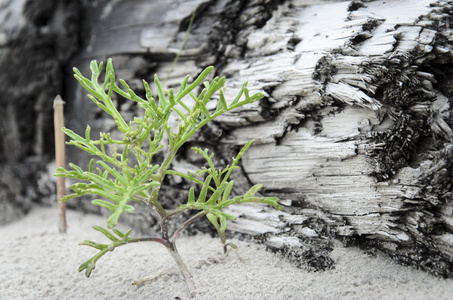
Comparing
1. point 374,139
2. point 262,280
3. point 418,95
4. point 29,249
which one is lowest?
point 29,249

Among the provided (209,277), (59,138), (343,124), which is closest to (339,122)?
(343,124)

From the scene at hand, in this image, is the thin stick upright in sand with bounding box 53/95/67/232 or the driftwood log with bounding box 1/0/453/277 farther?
the thin stick upright in sand with bounding box 53/95/67/232

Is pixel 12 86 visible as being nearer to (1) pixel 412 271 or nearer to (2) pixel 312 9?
(2) pixel 312 9

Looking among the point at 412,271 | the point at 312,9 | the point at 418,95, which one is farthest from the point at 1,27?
the point at 412,271

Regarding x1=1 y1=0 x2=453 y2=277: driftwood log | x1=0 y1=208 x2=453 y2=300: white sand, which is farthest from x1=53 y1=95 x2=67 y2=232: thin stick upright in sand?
x1=1 y1=0 x2=453 y2=277: driftwood log

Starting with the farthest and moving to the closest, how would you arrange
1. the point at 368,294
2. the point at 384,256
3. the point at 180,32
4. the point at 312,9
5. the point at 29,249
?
the point at 180,32
the point at 312,9
the point at 29,249
the point at 384,256
the point at 368,294

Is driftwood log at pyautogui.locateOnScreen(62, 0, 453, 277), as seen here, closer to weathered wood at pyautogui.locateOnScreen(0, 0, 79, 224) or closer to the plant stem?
the plant stem
